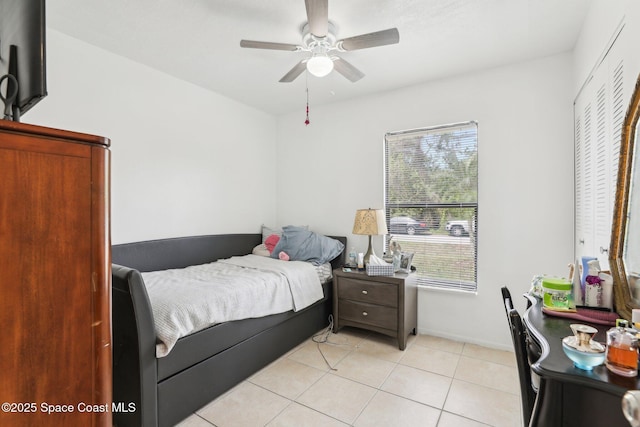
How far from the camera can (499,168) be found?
269cm

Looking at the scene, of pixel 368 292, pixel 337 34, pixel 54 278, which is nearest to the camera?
pixel 54 278

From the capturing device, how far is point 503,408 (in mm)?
1866

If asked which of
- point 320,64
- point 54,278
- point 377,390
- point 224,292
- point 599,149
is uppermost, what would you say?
point 320,64

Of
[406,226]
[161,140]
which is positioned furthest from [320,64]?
[406,226]

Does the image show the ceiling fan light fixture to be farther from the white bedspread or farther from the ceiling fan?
the white bedspread

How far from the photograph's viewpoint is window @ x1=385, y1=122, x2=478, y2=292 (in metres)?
2.84

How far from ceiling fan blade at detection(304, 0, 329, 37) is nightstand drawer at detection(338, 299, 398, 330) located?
2.22 meters

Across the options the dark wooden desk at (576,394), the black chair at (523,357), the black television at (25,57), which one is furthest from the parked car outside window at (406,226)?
the black television at (25,57)

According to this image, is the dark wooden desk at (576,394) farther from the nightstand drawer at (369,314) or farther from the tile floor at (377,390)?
the nightstand drawer at (369,314)

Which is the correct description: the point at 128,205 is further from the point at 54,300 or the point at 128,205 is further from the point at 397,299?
the point at 397,299

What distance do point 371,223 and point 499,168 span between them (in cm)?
123

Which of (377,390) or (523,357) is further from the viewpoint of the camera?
(377,390)

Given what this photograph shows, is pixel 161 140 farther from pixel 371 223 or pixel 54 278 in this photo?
pixel 54 278

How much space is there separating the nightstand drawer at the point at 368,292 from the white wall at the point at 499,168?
550 mm
